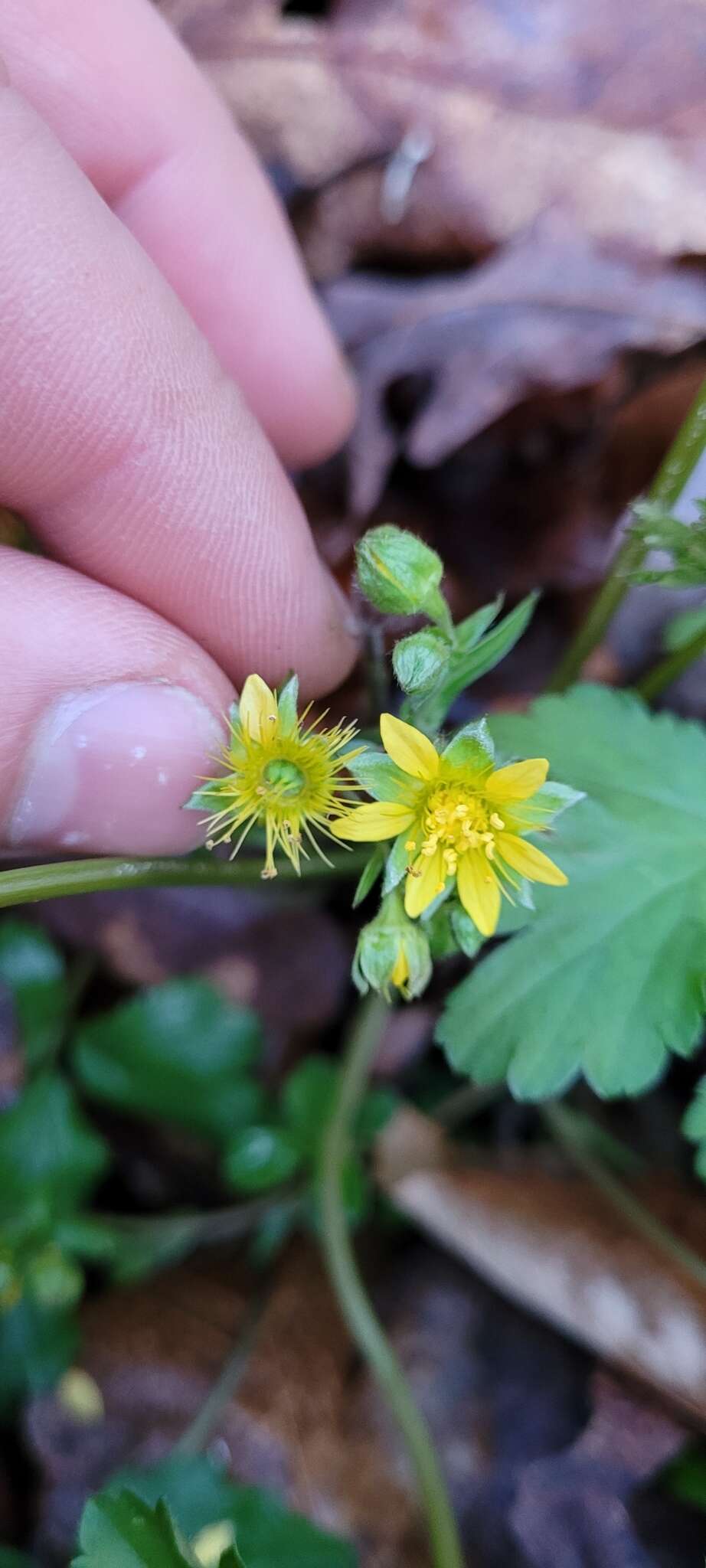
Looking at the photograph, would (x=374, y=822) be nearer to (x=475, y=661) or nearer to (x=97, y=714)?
(x=475, y=661)

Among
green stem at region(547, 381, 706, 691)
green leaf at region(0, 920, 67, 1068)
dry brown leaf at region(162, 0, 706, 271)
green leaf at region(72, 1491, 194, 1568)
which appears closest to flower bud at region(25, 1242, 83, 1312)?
green leaf at region(0, 920, 67, 1068)

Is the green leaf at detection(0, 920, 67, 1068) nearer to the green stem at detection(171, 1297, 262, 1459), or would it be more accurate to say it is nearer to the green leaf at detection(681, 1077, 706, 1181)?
the green stem at detection(171, 1297, 262, 1459)

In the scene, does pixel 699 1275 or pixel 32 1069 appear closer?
pixel 699 1275

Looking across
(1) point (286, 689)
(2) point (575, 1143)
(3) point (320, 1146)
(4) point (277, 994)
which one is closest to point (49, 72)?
(1) point (286, 689)

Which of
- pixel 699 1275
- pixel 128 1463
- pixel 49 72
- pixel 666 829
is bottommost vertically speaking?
pixel 128 1463

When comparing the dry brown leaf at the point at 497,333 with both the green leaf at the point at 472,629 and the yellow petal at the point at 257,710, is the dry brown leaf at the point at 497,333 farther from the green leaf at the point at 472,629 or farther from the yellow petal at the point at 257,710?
the yellow petal at the point at 257,710

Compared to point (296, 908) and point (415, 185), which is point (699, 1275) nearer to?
point (296, 908)

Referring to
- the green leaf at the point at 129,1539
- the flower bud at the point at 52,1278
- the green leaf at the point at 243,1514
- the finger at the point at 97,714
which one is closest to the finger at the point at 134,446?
the finger at the point at 97,714
